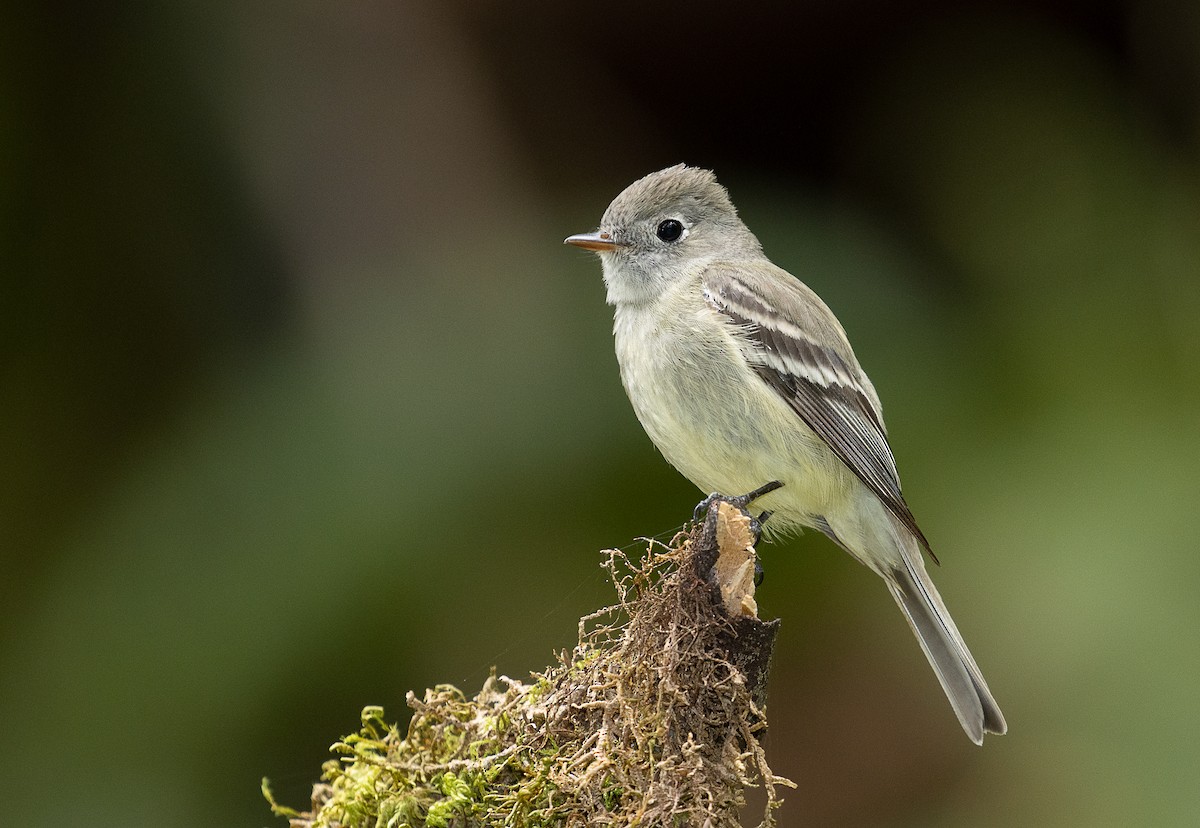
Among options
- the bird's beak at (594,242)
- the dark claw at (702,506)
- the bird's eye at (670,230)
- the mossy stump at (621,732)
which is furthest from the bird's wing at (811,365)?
the mossy stump at (621,732)

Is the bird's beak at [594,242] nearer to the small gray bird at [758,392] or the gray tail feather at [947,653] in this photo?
the small gray bird at [758,392]

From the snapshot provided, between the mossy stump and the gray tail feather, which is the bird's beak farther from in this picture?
the mossy stump

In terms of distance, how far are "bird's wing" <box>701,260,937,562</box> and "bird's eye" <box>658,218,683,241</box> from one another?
23 cm

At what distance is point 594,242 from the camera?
4.27m

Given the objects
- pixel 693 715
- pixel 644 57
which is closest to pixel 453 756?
pixel 693 715

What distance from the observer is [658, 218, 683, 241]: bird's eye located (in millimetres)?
4441

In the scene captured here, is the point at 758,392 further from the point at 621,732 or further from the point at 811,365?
the point at 621,732

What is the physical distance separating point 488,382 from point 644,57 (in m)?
1.96

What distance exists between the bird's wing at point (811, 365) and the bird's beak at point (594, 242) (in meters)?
0.38

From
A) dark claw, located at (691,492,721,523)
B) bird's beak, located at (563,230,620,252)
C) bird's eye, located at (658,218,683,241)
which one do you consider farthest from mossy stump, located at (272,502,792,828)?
bird's eye, located at (658,218,683,241)

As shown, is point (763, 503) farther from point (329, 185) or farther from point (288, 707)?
point (329, 185)

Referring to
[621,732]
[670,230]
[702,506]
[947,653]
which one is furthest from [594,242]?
[621,732]

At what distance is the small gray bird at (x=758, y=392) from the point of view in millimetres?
3801

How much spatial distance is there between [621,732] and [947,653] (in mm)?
1878
